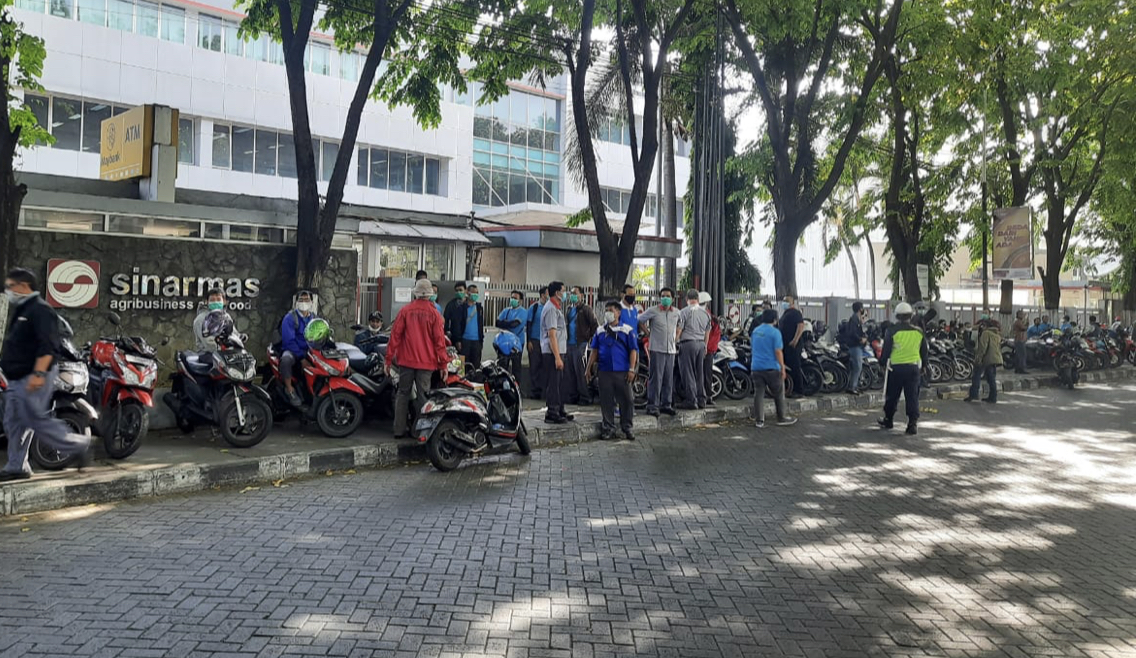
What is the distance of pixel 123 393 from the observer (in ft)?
25.0

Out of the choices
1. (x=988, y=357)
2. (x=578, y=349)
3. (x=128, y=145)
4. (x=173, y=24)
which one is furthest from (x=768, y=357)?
(x=173, y=24)

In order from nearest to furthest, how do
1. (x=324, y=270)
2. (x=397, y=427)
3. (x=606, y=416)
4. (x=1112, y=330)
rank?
(x=397, y=427)
(x=606, y=416)
(x=324, y=270)
(x=1112, y=330)

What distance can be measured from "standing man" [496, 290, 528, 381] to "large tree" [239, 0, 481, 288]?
2.93 metres

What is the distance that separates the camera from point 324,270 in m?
12.9

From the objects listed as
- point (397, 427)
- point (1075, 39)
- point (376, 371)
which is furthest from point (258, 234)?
point (1075, 39)

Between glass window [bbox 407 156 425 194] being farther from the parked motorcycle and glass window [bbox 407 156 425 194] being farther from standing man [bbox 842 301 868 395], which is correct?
the parked motorcycle

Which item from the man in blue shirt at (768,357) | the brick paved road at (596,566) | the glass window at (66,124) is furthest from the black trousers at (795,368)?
the glass window at (66,124)

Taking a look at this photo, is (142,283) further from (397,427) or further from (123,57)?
(123,57)

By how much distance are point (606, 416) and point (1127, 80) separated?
20.2 meters

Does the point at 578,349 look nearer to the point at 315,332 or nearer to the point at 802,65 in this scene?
the point at 315,332

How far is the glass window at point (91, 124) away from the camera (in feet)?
77.8


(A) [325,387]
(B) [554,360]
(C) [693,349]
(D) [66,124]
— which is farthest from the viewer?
(D) [66,124]

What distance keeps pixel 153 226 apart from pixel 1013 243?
66.2 feet

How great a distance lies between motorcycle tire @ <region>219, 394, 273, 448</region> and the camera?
8242 mm
